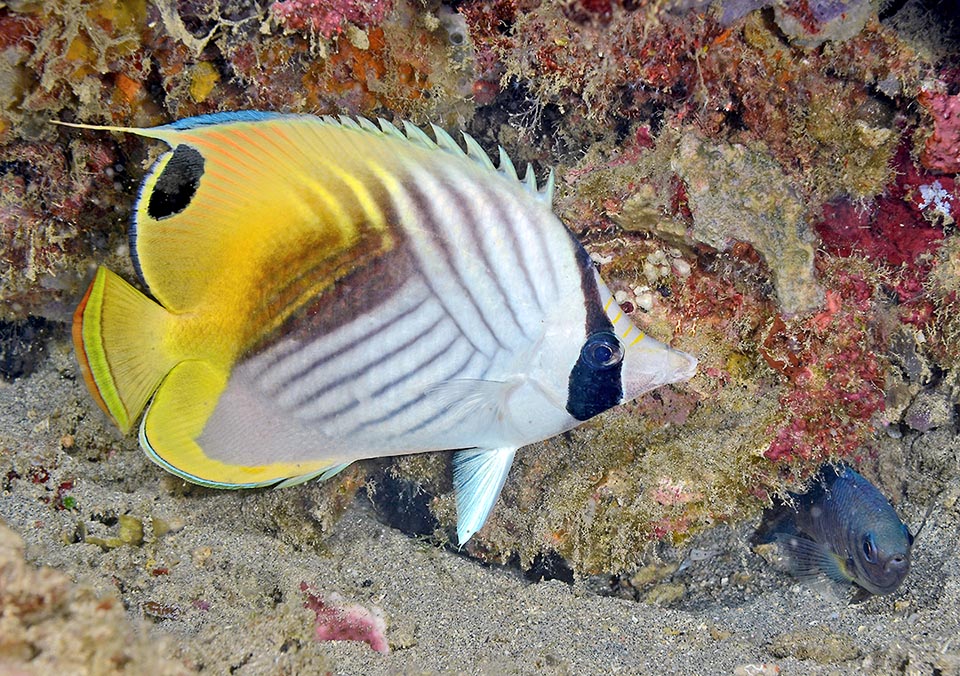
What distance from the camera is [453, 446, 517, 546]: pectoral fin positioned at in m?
1.81

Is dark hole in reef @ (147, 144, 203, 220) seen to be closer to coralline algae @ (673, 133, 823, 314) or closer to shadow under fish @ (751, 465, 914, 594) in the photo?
coralline algae @ (673, 133, 823, 314)

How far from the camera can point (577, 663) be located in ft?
7.19

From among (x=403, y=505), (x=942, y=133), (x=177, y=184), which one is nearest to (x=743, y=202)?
(x=942, y=133)

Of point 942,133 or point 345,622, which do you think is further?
point 942,133

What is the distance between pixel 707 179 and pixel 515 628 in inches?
72.4

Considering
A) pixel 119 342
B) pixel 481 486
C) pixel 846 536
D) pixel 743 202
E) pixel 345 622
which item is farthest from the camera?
pixel 846 536

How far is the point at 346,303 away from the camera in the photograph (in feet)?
5.23

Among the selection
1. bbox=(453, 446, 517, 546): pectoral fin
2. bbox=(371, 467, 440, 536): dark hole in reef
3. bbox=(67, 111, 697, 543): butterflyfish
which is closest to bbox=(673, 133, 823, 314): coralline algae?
bbox=(67, 111, 697, 543): butterflyfish

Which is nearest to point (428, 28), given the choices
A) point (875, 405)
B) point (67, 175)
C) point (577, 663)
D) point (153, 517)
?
point (67, 175)

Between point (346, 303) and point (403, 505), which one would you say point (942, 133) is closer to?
point (346, 303)

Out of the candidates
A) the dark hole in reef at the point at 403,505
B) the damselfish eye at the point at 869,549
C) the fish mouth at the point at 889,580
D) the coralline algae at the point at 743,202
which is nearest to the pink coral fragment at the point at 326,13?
the coralline algae at the point at 743,202

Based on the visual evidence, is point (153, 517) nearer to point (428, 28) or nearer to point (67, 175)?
point (67, 175)

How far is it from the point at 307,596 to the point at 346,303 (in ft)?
3.87

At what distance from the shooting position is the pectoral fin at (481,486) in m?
1.81
